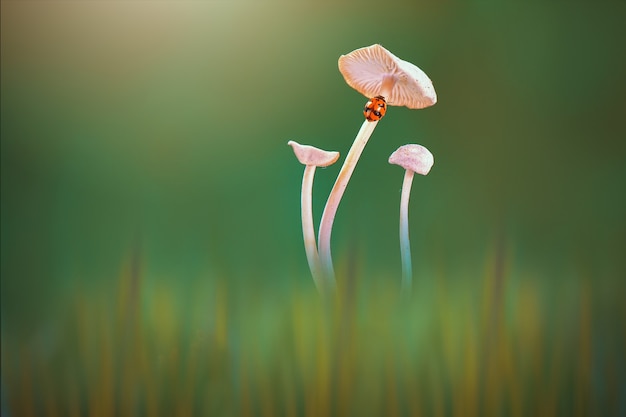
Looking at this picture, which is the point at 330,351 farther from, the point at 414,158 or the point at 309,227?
the point at 414,158

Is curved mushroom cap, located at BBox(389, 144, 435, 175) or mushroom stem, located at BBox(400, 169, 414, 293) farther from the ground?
curved mushroom cap, located at BBox(389, 144, 435, 175)

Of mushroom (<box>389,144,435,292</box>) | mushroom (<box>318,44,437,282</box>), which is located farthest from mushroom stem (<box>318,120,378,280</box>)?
mushroom (<box>389,144,435,292</box>)

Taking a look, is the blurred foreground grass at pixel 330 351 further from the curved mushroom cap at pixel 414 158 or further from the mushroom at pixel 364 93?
the curved mushroom cap at pixel 414 158

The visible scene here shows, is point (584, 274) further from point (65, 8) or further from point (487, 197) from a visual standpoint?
point (65, 8)

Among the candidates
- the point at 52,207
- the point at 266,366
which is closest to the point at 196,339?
the point at 266,366

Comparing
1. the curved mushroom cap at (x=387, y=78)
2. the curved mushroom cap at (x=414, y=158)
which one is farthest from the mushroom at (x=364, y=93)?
the curved mushroom cap at (x=414, y=158)

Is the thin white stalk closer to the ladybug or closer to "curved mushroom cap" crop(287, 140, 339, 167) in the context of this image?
"curved mushroom cap" crop(287, 140, 339, 167)

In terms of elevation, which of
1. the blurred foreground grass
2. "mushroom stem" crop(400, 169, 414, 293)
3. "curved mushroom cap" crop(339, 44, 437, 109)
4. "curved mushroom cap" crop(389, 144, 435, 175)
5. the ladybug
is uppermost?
"curved mushroom cap" crop(339, 44, 437, 109)

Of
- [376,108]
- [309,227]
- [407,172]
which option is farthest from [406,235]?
[376,108]
